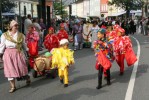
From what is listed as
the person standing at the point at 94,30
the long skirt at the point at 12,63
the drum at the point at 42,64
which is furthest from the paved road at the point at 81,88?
the person standing at the point at 94,30

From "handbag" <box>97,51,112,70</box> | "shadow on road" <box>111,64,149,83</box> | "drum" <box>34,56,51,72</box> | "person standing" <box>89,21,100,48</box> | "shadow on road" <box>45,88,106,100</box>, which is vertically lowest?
"shadow on road" <box>45,88,106,100</box>

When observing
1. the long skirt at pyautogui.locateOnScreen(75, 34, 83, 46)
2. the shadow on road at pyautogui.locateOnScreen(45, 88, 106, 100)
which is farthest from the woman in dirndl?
the long skirt at pyautogui.locateOnScreen(75, 34, 83, 46)

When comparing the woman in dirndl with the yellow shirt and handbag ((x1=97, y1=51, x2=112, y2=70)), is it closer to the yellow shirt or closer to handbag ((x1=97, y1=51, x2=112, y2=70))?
the yellow shirt

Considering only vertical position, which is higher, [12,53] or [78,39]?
[12,53]

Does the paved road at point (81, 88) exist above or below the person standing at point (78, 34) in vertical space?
below

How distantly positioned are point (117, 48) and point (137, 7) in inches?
2436

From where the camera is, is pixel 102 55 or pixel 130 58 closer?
pixel 102 55

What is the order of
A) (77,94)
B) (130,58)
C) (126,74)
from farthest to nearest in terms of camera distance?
(126,74)
(130,58)
(77,94)

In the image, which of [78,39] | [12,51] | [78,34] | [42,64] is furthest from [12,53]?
[78,34]

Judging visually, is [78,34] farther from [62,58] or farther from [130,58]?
[62,58]

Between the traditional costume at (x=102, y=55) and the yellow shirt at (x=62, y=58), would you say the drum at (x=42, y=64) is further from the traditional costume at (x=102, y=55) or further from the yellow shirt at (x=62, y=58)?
the traditional costume at (x=102, y=55)

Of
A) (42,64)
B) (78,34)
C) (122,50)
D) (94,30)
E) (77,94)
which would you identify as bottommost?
(77,94)

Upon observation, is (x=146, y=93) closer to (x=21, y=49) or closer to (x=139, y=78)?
(x=139, y=78)

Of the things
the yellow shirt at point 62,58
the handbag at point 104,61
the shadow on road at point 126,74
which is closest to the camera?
the handbag at point 104,61
